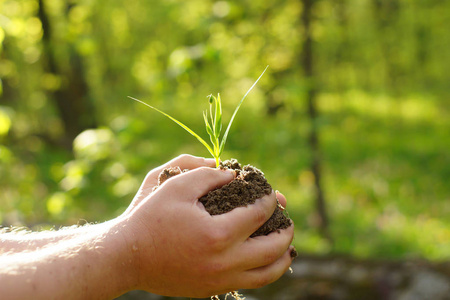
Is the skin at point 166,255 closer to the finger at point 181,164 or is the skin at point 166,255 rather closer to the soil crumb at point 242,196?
the soil crumb at point 242,196

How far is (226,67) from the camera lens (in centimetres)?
434

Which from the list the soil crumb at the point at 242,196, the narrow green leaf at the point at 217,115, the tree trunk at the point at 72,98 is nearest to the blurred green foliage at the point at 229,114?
the tree trunk at the point at 72,98

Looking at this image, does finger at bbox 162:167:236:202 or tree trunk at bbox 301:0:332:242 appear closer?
finger at bbox 162:167:236:202

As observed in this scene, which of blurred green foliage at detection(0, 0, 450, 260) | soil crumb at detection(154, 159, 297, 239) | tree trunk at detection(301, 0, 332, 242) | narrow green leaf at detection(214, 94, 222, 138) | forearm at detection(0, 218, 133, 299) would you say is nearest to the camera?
forearm at detection(0, 218, 133, 299)

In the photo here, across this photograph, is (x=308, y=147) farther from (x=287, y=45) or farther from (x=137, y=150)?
(x=137, y=150)

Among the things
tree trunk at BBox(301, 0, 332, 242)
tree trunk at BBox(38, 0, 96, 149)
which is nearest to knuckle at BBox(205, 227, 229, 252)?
tree trunk at BBox(301, 0, 332, 242)

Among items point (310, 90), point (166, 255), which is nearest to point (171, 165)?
point (166, 255)

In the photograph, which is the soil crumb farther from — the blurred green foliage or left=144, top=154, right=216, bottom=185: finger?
the blurred green foliage

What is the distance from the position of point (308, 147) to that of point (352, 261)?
1255 mm

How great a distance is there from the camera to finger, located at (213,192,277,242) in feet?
4.30

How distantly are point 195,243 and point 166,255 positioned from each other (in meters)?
0.12

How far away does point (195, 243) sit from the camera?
1.30 meters

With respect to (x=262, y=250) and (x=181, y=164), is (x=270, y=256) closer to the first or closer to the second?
(x=262, y=250)

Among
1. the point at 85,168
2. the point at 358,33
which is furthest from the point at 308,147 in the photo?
the point at 358,33
